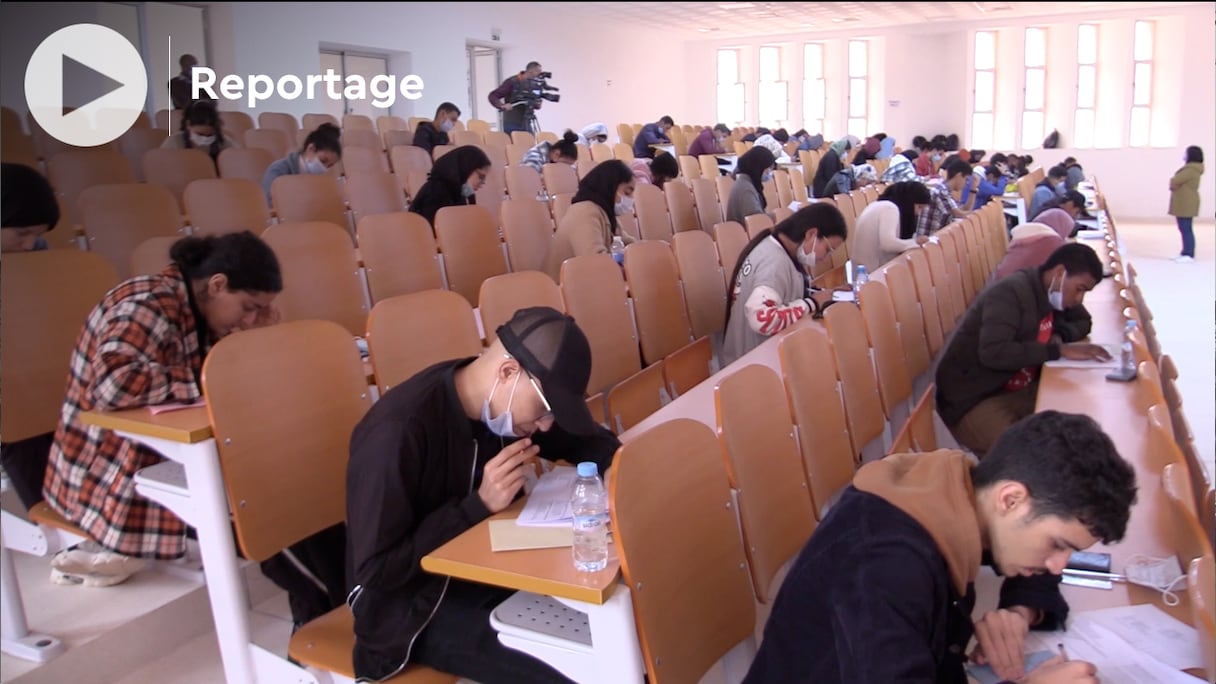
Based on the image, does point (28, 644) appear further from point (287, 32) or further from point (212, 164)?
point (287, 32)

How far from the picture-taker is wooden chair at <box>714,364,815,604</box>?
1.82m

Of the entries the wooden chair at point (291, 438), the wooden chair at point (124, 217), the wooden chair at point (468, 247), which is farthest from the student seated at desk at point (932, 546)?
the wooden chair at point (124, 217)

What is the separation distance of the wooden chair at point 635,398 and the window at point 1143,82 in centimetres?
1757

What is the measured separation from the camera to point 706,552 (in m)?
1.63

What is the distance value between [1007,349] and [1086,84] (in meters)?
17.0

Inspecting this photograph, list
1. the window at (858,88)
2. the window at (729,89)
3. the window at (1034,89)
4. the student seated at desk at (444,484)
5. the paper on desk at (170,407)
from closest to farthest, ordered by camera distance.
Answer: the student seated at desk at (444,484), the paper on desk at (170,407), the window at (1034,89), the window at (858,88), the window at (729,89)

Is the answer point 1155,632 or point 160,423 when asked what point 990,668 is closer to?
point 1155,632

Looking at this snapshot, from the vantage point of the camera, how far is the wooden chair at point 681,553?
143 centimetres

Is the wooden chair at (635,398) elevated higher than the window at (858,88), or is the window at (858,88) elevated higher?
the window at (858,88)

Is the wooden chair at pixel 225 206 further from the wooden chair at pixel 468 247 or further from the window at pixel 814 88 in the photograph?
the window at pixel 814 88

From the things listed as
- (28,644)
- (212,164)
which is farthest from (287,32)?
(28,644)

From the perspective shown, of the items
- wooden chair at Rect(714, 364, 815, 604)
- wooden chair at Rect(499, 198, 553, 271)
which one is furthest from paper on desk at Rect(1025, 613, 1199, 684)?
wooden chair at Rect(499, 198, 553, 271)

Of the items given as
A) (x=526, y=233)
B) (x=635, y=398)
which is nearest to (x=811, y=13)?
(x=526, y=233)

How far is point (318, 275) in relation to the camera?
3.22 meters
